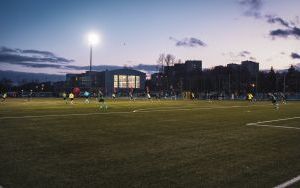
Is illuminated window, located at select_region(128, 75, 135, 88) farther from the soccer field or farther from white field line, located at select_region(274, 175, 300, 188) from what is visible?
white field line, located at select_region(274, 175, 300, 188)

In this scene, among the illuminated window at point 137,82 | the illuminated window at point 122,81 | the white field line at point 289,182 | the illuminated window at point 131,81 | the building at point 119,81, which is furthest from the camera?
the illuminated window at point 137,82

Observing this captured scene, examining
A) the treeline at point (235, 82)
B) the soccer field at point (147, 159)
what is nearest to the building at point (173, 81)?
the treeline at point (235, 82)

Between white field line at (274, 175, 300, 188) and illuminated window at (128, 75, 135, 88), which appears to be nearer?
white field line at (274, 175, 300, 188)

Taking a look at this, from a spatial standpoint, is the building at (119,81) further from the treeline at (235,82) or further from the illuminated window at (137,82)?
the treeline at (235,82)

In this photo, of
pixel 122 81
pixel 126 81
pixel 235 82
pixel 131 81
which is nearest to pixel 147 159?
pixel 235 82

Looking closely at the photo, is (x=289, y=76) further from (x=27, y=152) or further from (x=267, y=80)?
(x=27, y=152)

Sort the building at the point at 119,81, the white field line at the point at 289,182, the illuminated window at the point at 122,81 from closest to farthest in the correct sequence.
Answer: the white field line at the point at 289,182
the building at the point at 119,81
the illuminated window at the point at 122,81

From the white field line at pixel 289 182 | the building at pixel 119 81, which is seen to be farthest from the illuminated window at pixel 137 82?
the white field line at pixel 289 182

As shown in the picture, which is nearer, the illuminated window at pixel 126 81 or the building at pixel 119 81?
the building at pixel 119 81

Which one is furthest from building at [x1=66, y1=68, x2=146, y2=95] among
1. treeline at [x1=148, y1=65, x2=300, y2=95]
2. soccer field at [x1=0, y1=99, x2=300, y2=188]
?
soccer field at [x1=0, y1=99, x2=300, y2=188]

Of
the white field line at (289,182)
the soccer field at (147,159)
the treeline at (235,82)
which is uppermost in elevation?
the treeline at (235,82)

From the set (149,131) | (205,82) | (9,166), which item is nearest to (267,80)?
(205,82)

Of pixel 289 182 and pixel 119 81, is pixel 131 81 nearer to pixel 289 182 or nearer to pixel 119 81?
pixel 119 81

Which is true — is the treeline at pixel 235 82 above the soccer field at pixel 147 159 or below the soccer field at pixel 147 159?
above
